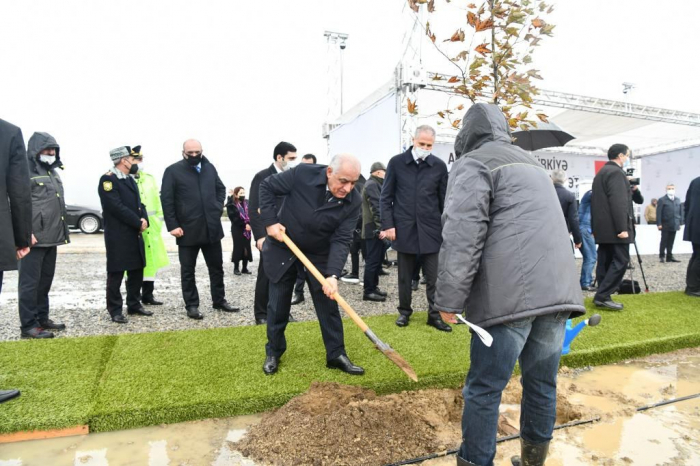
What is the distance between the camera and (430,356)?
3.54 m

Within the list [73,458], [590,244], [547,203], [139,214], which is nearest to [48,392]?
[73,458]

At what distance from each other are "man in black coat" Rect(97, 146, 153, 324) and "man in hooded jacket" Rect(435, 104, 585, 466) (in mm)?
3879

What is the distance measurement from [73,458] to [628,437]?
3.05m

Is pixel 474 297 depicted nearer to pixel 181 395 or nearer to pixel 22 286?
pixel 181 395

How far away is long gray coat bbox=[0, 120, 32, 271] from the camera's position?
278cm

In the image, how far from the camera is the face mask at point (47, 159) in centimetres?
419

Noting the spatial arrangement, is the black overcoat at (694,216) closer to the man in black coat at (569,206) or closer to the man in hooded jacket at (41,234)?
the man in black coat at (569,206)

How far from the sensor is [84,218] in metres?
16.7

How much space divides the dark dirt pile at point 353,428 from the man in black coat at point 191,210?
2.54 m

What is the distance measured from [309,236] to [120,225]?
264 cm

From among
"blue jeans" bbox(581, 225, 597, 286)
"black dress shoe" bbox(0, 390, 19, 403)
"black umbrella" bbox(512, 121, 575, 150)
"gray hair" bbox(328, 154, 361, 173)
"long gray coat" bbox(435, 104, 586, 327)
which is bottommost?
"black dress shoe" bbox(0, 390, 19, 403)

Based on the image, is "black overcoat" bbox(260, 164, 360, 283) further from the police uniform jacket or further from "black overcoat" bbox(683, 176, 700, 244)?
"black overcoat" bbox(683, 176, 700, 244)

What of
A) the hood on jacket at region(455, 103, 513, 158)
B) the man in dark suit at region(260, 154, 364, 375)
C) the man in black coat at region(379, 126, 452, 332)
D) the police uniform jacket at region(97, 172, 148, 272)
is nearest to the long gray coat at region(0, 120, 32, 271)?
the man in dark suit at region(260, 154, 364, 375)

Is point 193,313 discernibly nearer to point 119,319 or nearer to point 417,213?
point 119,319
